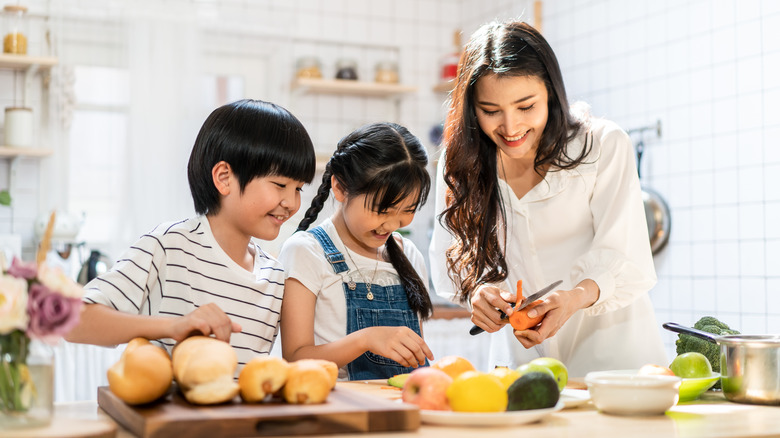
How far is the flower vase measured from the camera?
0.84m

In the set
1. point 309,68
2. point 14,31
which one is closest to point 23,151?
point 14,31

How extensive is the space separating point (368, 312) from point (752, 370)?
687 millimetres

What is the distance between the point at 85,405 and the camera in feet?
3.72

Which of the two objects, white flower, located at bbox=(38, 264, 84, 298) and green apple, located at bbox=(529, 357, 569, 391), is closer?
white flower, located at bbox=(38, 264, 84, 298)

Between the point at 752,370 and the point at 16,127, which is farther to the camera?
the point at 16,127

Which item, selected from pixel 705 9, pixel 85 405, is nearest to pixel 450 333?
pixel 705 9

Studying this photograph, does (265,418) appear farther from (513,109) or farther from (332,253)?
(513,109)

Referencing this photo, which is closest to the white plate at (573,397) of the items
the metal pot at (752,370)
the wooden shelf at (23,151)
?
the metal pot at (752,370)

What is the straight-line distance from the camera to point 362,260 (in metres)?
1.58

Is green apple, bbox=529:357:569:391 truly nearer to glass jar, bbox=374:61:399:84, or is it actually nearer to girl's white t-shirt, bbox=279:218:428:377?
girl's white t-shirt, bbox=279:218:428:377

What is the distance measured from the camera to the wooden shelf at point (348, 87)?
3844 millimetres

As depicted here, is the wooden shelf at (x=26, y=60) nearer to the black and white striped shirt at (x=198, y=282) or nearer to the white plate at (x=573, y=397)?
the black and white striped shirt at (x=198, y=282)

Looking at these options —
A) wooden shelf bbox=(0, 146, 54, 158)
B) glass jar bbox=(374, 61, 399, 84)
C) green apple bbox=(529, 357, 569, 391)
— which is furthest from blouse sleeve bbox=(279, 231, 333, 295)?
glass jar bbox=(374, 61, 399, 84)

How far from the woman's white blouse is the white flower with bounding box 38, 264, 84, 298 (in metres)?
0.95
